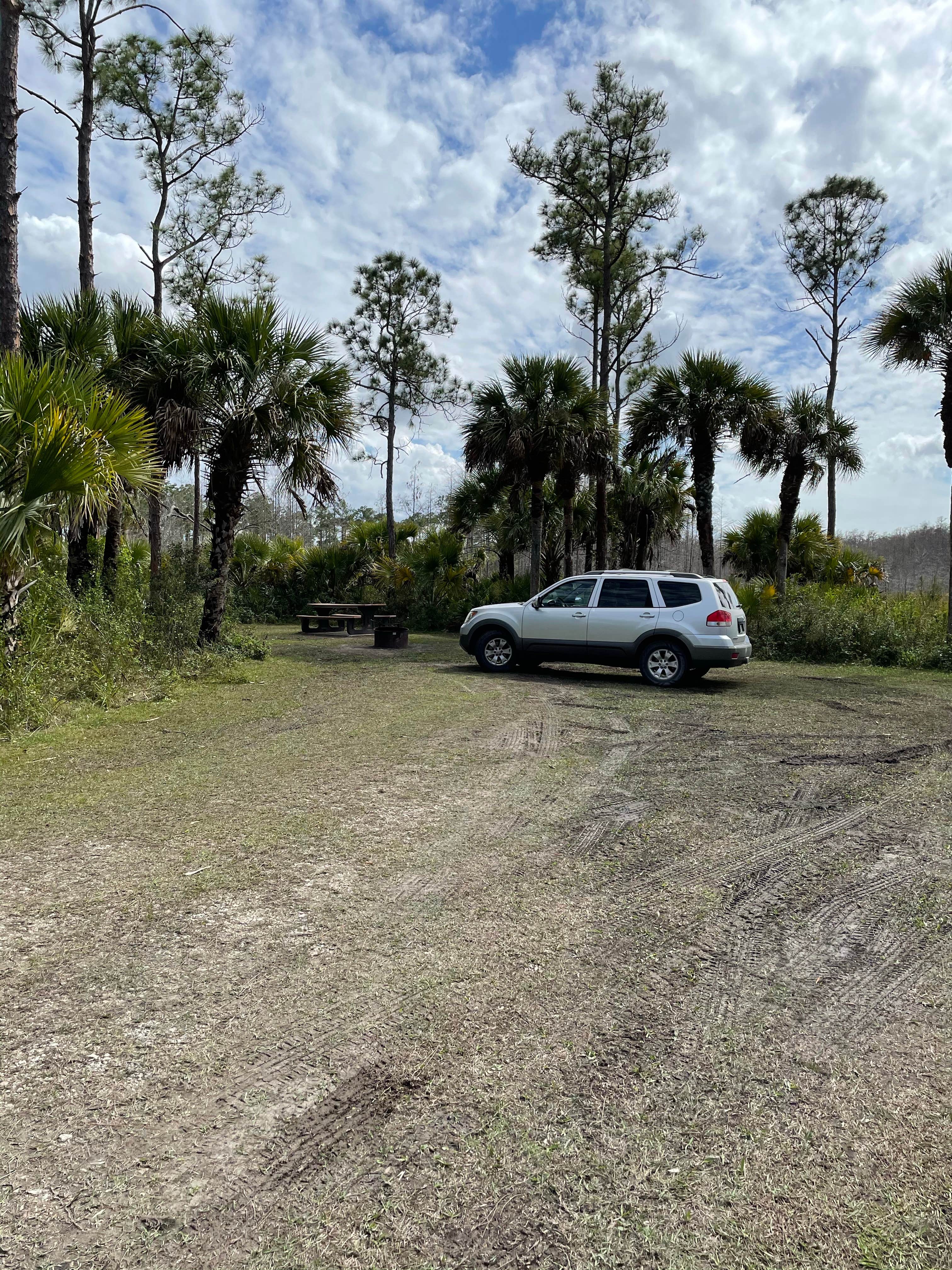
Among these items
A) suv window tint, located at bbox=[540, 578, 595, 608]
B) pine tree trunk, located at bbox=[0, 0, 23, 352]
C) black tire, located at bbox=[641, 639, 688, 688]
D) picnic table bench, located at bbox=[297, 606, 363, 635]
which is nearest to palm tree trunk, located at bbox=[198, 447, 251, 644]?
pine tree trunk, located at bbox=[0, 0, 23, 352]

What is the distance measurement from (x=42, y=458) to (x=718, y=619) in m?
8.96

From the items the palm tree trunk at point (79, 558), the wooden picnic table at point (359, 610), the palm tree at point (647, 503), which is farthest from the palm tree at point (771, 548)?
the palm tree trunk at point (79, 558)

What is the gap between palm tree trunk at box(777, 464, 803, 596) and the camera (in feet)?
68.7

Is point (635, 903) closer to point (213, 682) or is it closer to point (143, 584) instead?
point (213, 682)

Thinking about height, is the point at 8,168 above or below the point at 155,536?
above

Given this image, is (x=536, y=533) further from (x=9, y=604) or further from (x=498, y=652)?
(x=9, y=604)

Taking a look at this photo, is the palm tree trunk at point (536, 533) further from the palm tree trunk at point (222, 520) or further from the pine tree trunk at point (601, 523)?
the palm tree trunk at point (222, 520)

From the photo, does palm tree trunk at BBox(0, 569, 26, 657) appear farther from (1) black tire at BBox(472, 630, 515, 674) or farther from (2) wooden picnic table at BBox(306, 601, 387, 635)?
(2) wooden picnic table at BBox(306, 601, 387, 635)

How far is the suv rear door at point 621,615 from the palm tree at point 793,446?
9.59 metres

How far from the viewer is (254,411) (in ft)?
43.0

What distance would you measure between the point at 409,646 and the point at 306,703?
29.5ft

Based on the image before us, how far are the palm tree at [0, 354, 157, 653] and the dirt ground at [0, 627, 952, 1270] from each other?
9.26 ft

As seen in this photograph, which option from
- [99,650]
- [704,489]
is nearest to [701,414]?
[704,489]

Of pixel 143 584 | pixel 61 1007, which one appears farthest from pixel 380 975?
pixel 143 584
